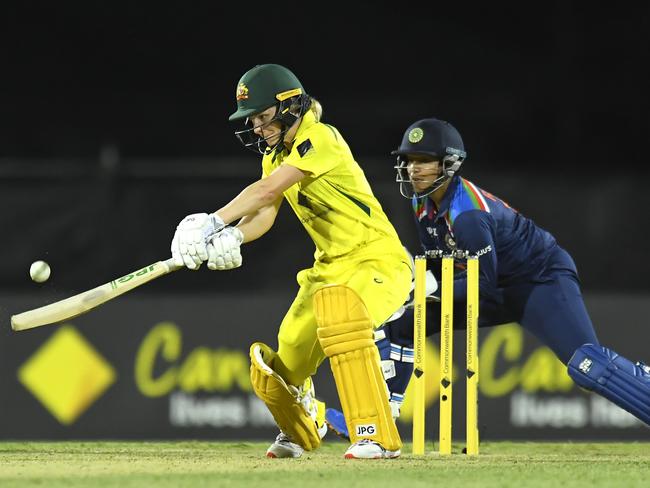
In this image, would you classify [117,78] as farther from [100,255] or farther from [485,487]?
[485,487]

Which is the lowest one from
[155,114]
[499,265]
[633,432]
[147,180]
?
[633,432]

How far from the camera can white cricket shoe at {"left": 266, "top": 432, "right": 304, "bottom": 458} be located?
4480mm

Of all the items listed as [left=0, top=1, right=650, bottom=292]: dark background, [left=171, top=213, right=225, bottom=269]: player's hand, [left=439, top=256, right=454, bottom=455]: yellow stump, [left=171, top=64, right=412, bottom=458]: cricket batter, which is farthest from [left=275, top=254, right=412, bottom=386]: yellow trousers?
[left=0, top=1, right=650, bottom=292]: dark background

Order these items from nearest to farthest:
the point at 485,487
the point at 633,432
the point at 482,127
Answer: the point at 485,487
the point at 633,432
the point at 482,127

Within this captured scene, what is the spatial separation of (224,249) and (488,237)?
94 centimetres

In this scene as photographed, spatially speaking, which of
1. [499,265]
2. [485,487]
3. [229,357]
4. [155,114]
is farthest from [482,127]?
[485,487]

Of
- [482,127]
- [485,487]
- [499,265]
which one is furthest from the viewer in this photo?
[482,127]

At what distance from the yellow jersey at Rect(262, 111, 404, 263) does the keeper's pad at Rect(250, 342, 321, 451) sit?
0.41m

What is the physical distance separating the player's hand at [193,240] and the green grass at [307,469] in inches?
24.0

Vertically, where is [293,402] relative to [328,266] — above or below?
below

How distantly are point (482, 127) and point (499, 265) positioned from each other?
3.10 meters

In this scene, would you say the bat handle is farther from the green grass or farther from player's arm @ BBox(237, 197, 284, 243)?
the green grass

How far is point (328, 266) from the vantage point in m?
4.44

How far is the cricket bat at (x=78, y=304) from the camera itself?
4.00 metres
